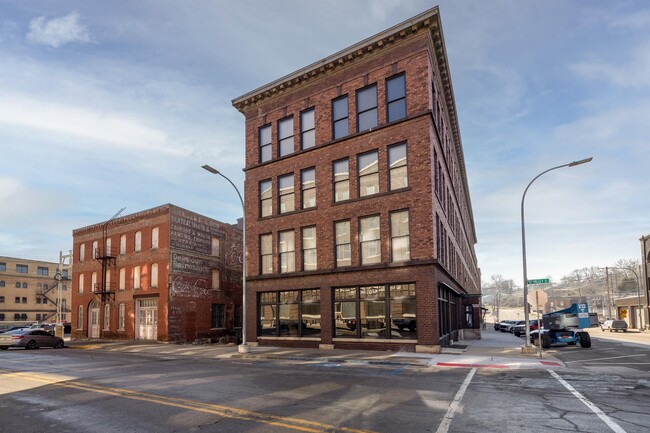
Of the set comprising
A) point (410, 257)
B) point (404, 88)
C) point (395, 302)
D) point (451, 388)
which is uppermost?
point (404, 88)

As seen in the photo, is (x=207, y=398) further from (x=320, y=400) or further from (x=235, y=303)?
(x=235, y=303)

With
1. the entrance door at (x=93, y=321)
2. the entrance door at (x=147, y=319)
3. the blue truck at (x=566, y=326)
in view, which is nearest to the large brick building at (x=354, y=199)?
the blue truck at (x=566, y=326)

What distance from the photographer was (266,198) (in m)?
28.7

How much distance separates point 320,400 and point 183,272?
27484 mm

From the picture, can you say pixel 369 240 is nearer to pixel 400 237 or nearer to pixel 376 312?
pixel 400 237

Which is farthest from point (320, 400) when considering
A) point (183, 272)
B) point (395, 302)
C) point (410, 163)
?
point (183, 272)

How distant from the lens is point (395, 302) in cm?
2236

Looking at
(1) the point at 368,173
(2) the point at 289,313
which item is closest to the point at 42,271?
(2) the point at 289,313

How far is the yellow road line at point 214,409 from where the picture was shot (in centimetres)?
766

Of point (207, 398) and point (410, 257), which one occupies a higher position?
point (410, 257)

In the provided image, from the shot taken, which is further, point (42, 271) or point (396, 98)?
point (42, 271)

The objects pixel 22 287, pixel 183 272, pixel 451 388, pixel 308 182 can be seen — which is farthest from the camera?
pixel 22 287

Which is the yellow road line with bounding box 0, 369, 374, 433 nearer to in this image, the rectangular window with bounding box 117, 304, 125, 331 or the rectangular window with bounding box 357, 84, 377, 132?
the rectangular window with bounding box 357, 84, 377, 132

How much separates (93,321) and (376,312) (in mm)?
29900
